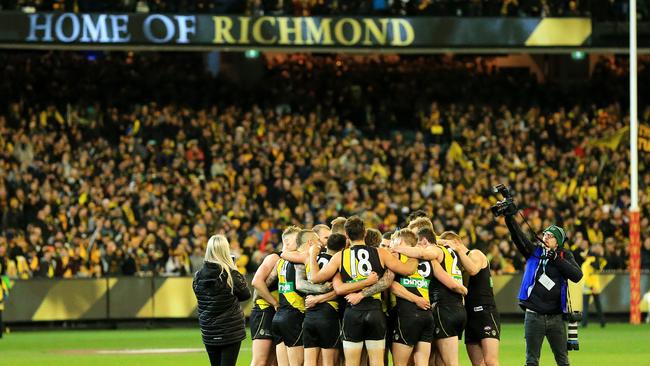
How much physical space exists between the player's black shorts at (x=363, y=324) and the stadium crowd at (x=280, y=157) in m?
15.3

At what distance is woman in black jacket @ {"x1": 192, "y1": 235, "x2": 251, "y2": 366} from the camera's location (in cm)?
1316

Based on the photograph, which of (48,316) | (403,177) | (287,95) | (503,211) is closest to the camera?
(503,211)

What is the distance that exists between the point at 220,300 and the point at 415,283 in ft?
6.29

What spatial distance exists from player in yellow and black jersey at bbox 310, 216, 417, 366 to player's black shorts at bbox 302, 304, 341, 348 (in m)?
0.21

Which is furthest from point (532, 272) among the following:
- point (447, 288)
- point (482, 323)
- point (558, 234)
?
point (447, 288)

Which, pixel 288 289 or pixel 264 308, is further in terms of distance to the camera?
pixel 264 308

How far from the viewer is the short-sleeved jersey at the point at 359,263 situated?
13008 mm

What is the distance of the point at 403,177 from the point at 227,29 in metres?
A: 5.61

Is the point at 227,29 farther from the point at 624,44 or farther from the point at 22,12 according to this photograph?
the point at 624,44

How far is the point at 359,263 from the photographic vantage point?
13016 mm

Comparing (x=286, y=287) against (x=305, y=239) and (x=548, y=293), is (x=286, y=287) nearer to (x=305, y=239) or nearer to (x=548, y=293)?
(x=305, y=239)

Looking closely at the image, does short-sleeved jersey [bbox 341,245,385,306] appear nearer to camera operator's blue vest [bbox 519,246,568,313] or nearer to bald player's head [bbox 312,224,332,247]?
bald player's head [bbox 312,224,332,247]

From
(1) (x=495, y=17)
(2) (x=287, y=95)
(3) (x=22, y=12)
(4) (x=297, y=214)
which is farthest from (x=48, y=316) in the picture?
(1) (x=495, y=17)

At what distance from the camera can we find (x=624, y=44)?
34.2m
